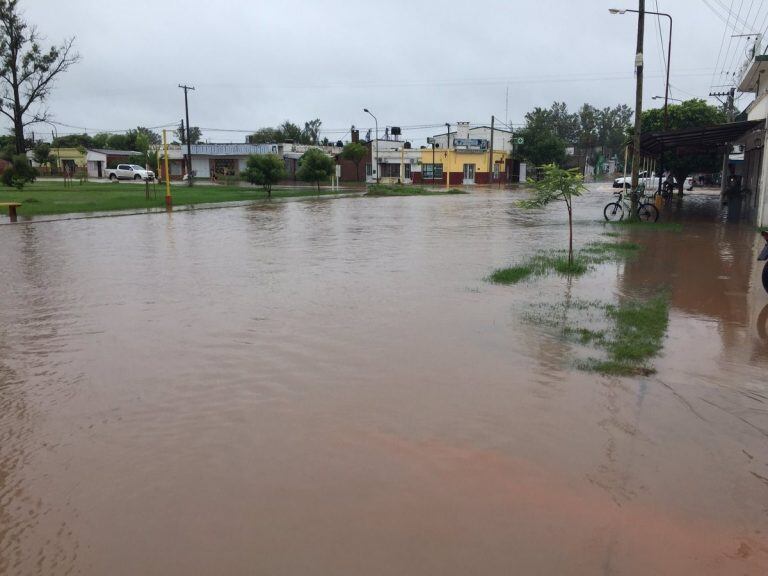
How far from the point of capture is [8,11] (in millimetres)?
44156

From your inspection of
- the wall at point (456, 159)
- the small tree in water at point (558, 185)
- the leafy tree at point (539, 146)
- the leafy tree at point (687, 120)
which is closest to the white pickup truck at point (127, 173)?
the wall at point (456, 159)

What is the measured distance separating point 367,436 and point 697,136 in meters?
22.7

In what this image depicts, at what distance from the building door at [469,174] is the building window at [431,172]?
110 inches

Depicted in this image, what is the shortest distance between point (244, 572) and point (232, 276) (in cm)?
907

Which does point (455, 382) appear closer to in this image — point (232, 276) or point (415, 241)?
point (232, 276)

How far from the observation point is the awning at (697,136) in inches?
846

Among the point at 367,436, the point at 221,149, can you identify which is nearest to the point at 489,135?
the point at 221,149

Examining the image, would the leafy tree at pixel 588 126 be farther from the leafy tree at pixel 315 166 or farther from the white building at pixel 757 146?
the white building at pixel 757 146

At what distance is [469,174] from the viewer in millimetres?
74000

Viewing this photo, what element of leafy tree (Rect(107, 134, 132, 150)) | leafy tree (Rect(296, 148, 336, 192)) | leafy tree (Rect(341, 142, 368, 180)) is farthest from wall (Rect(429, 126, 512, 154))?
leafy tree (Rect(107, 134, 132, 150))

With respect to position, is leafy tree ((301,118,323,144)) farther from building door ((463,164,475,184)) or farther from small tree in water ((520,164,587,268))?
small tree in water ((520,164,587,268))

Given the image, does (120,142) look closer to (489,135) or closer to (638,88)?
(489,135)

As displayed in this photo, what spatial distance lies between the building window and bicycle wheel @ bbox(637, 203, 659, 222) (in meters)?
49.6

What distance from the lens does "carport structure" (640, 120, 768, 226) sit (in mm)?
21406
